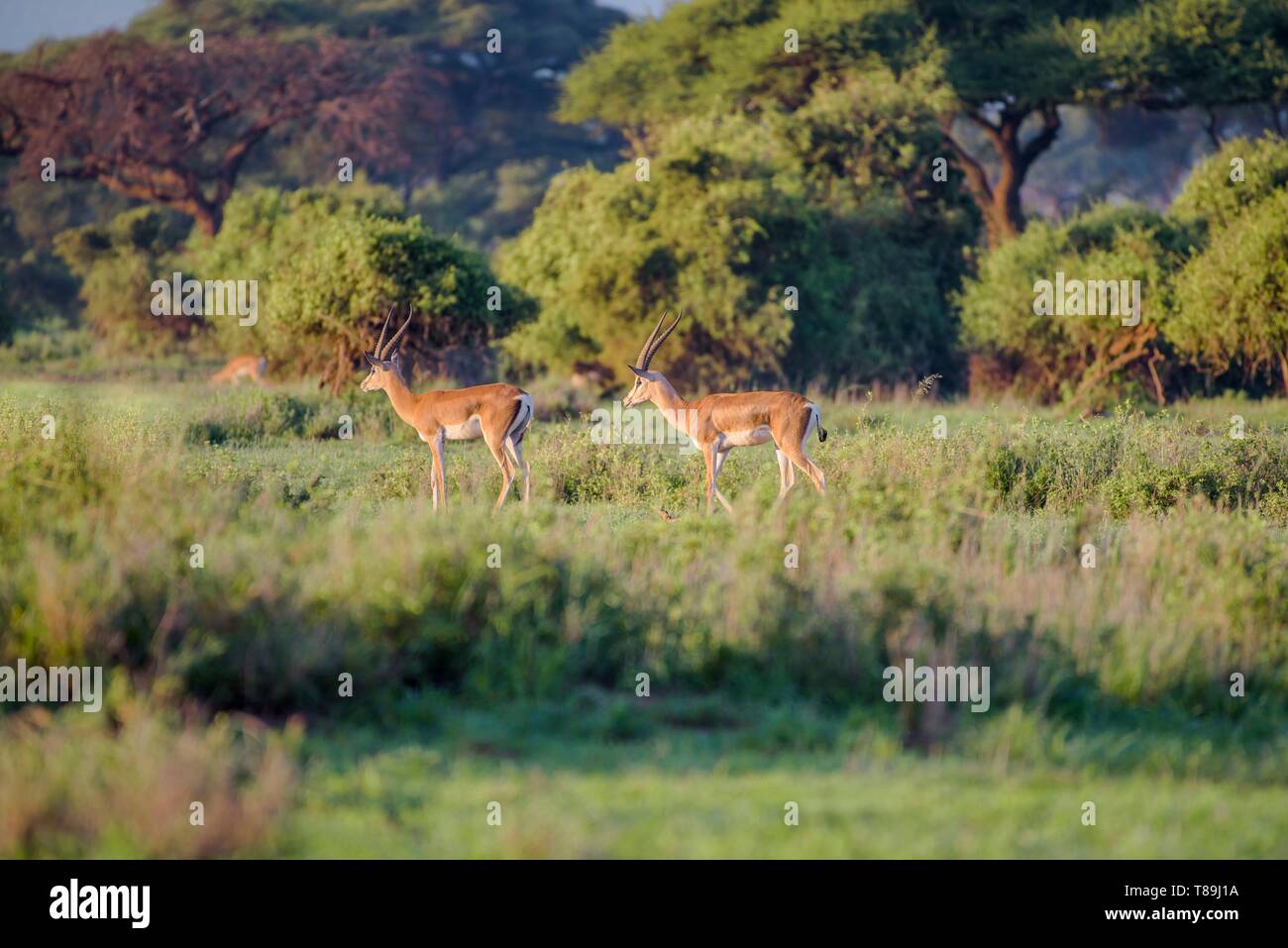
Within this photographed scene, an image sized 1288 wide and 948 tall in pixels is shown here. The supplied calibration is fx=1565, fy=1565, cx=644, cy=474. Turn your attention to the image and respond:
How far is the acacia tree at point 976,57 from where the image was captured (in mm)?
28875

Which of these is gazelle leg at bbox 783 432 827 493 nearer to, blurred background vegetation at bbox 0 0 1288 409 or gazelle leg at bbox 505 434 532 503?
gazelle leg at bbox 505 434 532 503

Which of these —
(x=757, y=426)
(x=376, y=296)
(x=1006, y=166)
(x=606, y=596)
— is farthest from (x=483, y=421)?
(x=1006, y=166)

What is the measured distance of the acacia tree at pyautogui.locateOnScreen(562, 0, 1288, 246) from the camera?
1137 inches

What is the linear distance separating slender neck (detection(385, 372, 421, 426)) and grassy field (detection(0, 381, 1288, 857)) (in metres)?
3.48

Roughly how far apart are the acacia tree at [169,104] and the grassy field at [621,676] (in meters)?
25.9

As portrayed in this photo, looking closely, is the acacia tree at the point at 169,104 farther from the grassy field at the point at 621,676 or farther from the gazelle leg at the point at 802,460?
the grassy field at the point at 621,676

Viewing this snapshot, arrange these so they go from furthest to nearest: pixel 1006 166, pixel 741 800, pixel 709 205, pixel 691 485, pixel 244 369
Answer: pixel 1006 166 → pixel 709 205 → pixel 244 369 → pixel 691 485 → pixel 741 800

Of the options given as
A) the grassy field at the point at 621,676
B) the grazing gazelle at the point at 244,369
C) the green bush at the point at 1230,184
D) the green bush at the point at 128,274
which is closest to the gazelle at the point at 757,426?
the grassy field at the point at 621,676

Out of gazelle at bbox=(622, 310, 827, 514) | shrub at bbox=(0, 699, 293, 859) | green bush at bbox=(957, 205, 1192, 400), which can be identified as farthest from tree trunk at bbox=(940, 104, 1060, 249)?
shrub at bbox=(0, 699, 293, 859)

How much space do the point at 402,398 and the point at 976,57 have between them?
2117cm

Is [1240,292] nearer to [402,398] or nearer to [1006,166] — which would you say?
[402,398]

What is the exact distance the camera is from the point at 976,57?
3116 centimetres
